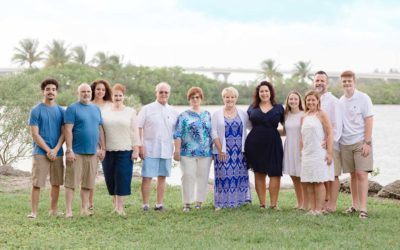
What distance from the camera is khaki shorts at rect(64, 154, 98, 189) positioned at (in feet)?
25.3

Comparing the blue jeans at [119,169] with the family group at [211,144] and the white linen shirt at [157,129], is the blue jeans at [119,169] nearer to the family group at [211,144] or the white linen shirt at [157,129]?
the family group at [211,144]

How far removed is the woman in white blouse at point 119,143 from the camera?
309 inches

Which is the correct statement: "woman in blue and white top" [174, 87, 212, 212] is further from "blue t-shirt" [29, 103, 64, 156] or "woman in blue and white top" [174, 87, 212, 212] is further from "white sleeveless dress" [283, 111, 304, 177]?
"blue t-shirt" [29, 103, 64, 156]

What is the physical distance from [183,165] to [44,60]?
46194 millimetres

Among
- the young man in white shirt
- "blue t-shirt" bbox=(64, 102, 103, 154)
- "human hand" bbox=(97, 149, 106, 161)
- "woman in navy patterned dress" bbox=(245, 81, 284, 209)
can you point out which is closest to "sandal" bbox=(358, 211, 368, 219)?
the young man in white shirt

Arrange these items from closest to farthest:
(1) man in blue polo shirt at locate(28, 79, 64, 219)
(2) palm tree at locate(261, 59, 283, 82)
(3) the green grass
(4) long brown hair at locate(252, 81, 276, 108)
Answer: (3) the green grass
(1) man in blue polo shirt at locate(28, 79, 64, 219)
(4) long brown hair at locate(252, 81, 276, 108)
(2) palm tree at locate(261, 59, 283, 82)

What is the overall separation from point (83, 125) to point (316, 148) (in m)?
2.91

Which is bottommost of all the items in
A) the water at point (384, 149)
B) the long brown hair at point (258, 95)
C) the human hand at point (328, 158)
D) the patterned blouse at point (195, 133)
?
the water at point (384, 149)

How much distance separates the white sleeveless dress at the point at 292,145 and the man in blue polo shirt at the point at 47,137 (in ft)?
9.56

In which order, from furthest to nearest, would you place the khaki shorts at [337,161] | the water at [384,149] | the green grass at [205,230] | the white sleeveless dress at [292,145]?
the water at [384,149]
the white sleeveless dress at [292,145]
the khaki shorts at [337,161]
the green grass at [205,230]

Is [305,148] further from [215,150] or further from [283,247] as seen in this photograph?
[283,247]

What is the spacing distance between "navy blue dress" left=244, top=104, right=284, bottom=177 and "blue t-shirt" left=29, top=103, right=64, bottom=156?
2553 millimetres

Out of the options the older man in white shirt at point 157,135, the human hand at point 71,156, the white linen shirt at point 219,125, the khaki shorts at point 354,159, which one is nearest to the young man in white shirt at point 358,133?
the khaki shorts at point 354,159

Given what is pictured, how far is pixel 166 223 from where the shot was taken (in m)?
7.49
